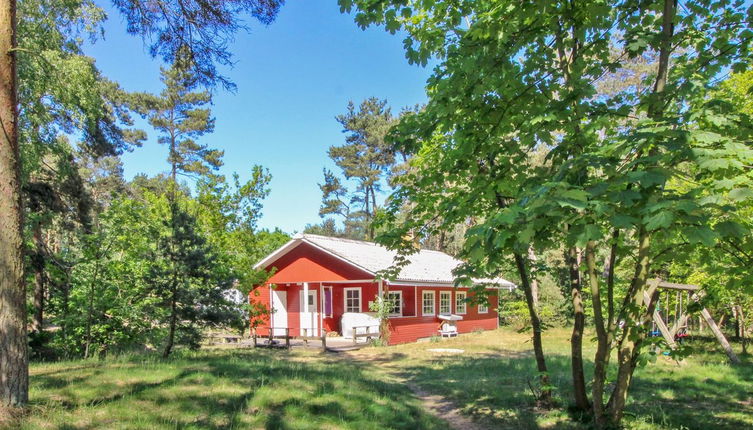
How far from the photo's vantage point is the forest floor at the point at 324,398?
542 cm

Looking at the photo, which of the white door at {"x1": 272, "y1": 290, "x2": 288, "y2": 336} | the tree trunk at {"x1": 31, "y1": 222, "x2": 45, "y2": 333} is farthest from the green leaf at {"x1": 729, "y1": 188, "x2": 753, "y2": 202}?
the white door at {"x1": 272, "y1": 290, "x2": 288, "y2": 336}

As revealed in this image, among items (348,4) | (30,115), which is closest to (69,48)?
(30,115)

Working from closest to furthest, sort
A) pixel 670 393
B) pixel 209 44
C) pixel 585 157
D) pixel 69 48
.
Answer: pixel 585 157, pixel 209 44, pixel 670 393, pixel 69 48

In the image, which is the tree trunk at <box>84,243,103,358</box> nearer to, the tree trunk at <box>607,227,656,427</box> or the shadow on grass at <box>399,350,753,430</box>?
the shadow on grass at <box>399,350,753,430</box>

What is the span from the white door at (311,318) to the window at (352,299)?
1613mm

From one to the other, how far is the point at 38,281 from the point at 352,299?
11.8m

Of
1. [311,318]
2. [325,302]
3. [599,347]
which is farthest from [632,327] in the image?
[311,318]

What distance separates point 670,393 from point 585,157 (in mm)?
7473

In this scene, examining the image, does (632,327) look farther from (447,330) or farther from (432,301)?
(432,301)

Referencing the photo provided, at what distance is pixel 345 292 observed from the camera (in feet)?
70.6

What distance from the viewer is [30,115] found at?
39.3ft

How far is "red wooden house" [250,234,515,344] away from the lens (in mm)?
20402

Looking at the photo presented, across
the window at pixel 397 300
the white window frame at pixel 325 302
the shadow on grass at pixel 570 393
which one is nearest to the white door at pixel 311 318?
the white window frame at pixel 325 302

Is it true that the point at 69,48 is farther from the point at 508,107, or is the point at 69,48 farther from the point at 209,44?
the point at 508,107
